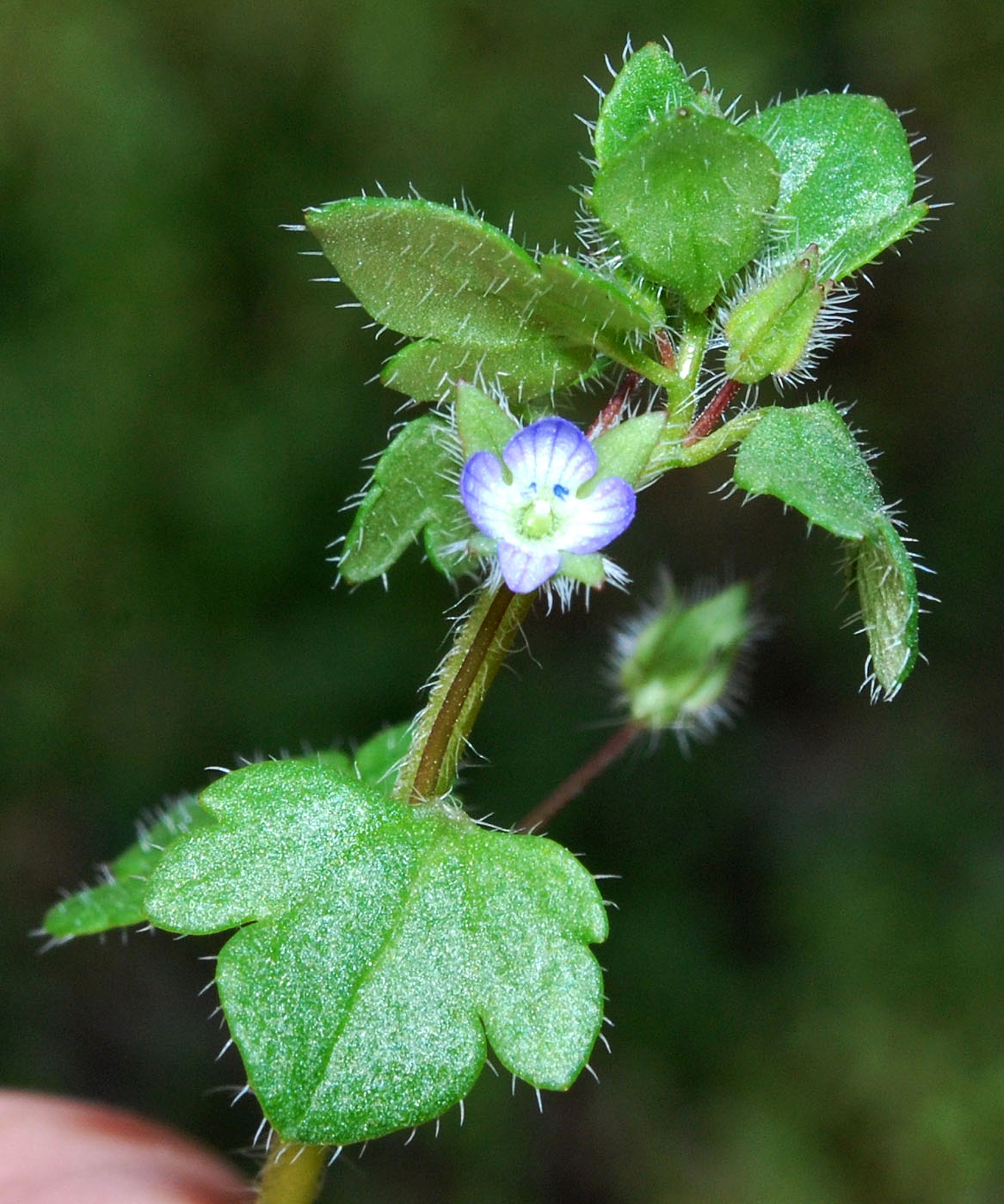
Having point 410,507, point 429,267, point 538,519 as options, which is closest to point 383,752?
point 410,507

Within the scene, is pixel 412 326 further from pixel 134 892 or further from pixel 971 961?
pixel 971 961

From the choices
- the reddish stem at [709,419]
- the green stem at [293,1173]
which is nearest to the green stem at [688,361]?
the reddish stem at [709,419]

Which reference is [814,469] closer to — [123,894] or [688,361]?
[688,361]

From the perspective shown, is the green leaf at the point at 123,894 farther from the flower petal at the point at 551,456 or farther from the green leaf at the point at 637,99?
the green leaf at the point at 637,99

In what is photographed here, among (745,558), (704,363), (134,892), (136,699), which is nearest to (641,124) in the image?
(704,363)

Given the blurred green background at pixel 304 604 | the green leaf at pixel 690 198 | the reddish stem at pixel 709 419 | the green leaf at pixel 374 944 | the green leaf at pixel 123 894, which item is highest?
the blurred green background at pixel 304 604

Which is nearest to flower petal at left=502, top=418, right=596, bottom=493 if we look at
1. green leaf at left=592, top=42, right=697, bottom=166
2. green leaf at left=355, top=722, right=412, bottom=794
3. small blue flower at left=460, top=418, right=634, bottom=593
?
small blue flower at left=460, top=418, right=634, bottom=593

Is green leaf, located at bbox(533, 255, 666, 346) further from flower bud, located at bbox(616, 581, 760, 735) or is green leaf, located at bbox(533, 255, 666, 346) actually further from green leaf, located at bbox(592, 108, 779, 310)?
flower bud, located at bbox(616, 581, 760, 735)
